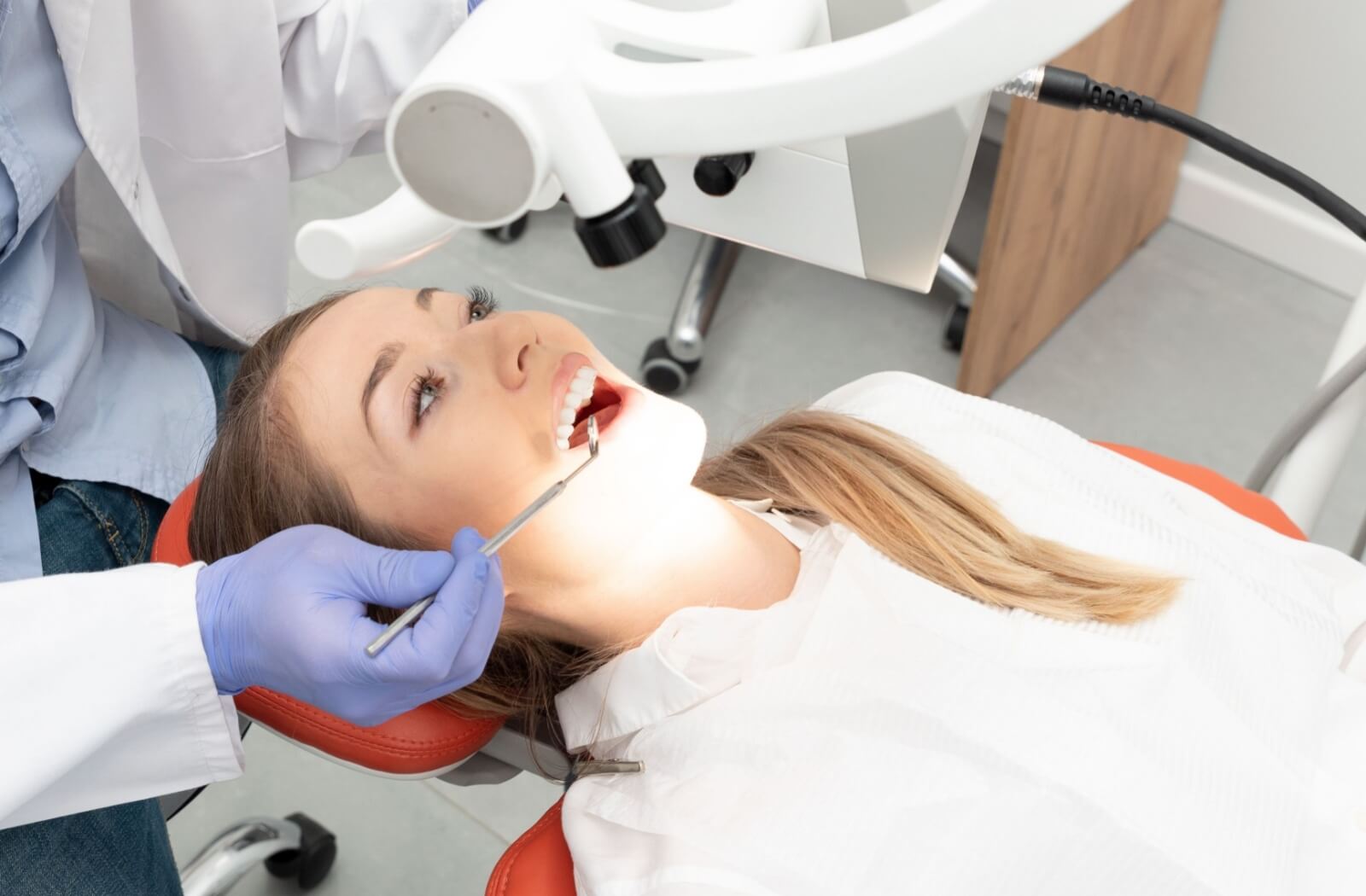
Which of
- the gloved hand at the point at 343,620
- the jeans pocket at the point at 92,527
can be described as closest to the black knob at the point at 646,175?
the gloved hand at the point at 343,620

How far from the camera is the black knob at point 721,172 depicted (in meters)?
0.92

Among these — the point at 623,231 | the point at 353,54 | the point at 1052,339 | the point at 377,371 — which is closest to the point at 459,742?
the point at 377,371

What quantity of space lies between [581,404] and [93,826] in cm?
52

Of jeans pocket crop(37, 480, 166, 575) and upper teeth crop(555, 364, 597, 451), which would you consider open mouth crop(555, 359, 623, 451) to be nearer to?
upper teeth crop(555, 364, 597, 451)

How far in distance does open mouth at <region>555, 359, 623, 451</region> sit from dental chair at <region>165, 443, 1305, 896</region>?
0.25m

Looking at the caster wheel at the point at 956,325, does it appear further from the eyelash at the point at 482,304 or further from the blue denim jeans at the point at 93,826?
the blue denim jeans at the point at 93,826

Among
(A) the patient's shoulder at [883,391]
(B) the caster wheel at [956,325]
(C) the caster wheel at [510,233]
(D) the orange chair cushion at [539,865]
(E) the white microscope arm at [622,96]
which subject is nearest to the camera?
(E) the white microscope arm at [622,96]

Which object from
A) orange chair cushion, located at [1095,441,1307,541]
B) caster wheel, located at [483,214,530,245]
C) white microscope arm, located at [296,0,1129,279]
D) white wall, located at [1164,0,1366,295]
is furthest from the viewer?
caster wheel, located at [483,214,530,245]

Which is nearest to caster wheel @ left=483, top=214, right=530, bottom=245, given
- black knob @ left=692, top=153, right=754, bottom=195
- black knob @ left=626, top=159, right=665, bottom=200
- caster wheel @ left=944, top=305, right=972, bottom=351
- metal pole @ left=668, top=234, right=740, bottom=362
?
metal pole @ left=668, top=234, right=740, bottom=362

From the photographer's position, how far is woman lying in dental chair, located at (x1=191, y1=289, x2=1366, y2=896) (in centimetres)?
93

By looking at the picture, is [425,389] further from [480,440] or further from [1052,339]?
[1052,339]

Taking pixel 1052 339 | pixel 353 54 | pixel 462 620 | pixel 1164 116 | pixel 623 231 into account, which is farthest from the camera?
pixel 1052 339

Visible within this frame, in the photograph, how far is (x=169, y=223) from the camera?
4.28ft

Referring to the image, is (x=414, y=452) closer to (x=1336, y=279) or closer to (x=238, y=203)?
(x=238, y=203)
